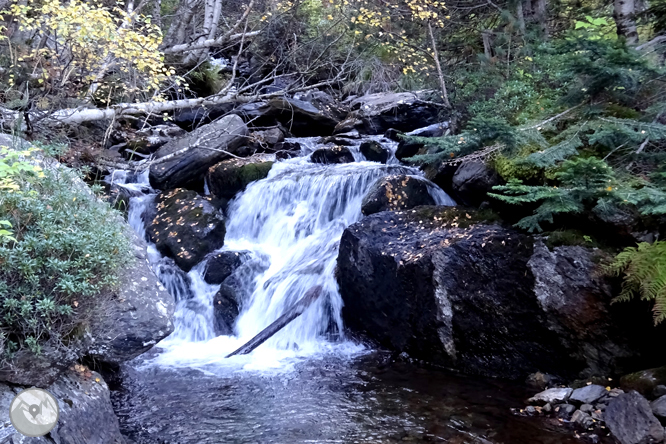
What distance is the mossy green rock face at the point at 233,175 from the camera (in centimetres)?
1134

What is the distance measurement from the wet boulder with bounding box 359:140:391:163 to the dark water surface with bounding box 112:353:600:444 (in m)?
6.29

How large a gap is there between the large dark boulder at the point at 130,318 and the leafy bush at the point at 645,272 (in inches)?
184

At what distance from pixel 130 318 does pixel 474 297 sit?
13.5 ft

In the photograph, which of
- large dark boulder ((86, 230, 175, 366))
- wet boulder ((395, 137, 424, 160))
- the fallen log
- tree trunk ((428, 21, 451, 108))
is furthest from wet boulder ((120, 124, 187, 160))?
large dark boulder ((86, 230, 175, 366))

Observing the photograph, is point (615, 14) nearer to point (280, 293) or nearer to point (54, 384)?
point (280, 293)

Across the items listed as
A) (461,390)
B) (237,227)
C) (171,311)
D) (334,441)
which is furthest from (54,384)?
(237,227)

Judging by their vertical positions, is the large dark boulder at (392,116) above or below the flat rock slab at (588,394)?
above

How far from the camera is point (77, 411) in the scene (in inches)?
146

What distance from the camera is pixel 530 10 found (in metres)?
10.5

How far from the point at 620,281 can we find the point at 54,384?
5628 mm

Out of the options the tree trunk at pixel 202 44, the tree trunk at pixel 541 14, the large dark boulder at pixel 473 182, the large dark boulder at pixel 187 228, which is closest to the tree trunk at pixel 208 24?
the tree trunk at pixel 202 44

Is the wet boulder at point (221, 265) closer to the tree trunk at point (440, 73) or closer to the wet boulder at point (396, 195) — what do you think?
the wet boulder at point (396, 195)

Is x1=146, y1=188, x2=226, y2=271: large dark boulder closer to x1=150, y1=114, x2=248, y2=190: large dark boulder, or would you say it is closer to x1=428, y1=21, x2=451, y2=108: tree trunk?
x1=150, y1=114, x2=248, y2=190: large dark boulder

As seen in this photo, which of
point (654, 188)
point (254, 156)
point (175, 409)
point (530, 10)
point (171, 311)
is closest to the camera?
point (171, 311)
